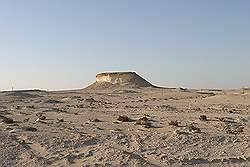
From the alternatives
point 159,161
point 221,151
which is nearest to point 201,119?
point 221,151

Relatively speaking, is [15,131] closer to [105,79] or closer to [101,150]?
[101,150]

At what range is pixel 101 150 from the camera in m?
13.4

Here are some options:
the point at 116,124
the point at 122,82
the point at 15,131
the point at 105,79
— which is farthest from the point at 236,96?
the point at 105,79

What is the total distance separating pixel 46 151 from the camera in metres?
13.3

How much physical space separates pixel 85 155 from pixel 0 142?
321 cm

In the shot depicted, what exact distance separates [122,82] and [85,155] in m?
90.5

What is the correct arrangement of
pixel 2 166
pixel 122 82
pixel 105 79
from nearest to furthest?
pixel 2 166
pixel 122 82
pixel 105 79

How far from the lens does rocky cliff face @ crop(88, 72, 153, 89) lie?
101575 millimetres

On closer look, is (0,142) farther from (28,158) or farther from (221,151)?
(221,151)

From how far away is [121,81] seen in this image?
342 ft

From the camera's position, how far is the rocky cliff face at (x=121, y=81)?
102 m

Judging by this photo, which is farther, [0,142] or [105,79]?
[105,79]

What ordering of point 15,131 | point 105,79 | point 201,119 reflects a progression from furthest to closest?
point 105,79, point 201,119, point 15,131

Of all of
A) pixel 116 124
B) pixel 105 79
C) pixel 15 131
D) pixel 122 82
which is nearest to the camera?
pixel 15 131
